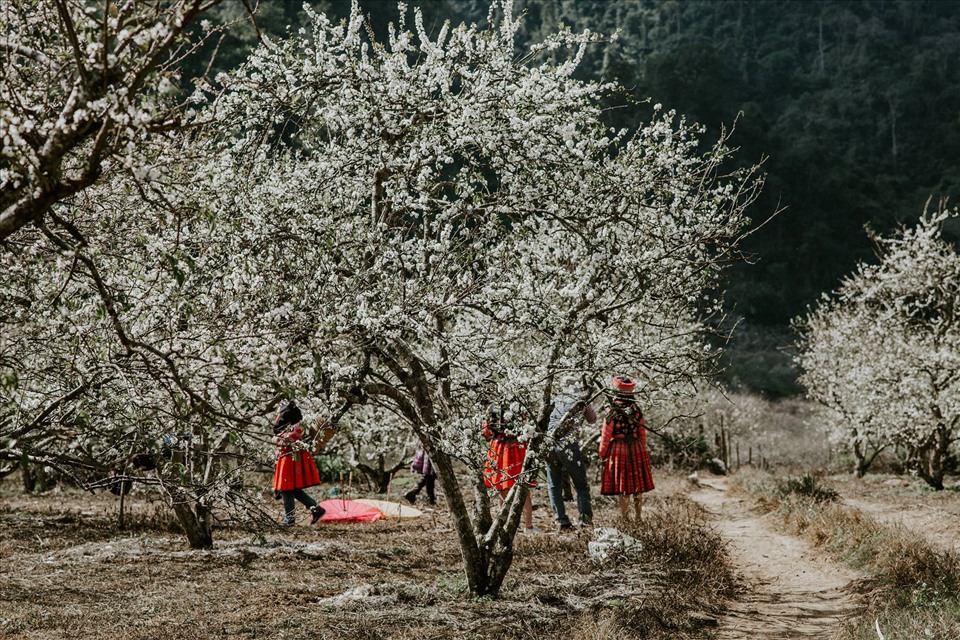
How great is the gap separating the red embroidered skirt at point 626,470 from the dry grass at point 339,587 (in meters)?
0.69

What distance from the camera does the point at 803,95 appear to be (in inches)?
2603

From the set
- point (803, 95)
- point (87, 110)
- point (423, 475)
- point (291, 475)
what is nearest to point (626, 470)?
point (291, 475)

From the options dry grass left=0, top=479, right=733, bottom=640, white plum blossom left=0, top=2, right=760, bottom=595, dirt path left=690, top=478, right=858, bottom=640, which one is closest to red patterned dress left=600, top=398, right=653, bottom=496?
dry grass left=0, top=479, right=733, bottom=640

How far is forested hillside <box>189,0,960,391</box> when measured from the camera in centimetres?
5256

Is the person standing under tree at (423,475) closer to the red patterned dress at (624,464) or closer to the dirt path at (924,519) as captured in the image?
the red patterned dress at (624,464)

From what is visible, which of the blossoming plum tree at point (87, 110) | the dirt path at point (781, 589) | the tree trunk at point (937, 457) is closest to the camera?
the blossoming plum tree at point (87, 110)

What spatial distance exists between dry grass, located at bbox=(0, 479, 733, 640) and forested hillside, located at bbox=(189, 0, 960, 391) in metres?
33.0

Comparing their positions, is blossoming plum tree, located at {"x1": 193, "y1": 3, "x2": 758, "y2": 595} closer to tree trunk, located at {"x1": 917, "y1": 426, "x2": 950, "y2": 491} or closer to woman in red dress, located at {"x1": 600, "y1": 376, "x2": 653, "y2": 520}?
woman in red dress, located at {"x1": 600, "y1": 376, "x2": 653, "y2": 520}

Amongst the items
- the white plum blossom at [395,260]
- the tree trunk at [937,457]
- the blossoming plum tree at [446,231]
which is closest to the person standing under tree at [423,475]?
the white plum blossom at [395,260]

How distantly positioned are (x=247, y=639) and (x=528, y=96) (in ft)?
13.2

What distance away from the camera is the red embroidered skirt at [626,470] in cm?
923

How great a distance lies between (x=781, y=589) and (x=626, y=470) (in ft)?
7.88

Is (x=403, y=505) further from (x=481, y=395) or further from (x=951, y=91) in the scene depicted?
(x=951, y=91)

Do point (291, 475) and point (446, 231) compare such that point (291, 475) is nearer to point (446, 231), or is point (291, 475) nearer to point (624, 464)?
point (624, 464)
